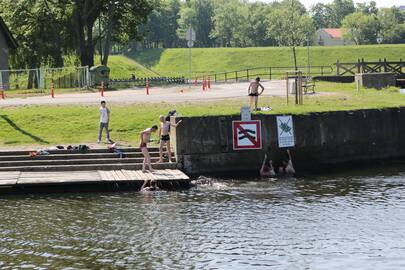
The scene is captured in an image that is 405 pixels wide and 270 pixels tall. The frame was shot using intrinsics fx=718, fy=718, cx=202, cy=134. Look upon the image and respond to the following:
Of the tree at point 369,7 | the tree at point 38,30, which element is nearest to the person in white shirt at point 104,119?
the tree at point 38,30

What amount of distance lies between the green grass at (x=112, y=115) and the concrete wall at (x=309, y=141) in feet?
2.72

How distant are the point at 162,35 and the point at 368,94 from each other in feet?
422

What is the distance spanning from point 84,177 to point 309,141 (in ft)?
33.3

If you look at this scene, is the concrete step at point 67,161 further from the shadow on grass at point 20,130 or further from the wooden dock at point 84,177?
the shadow on grass at point 20,130

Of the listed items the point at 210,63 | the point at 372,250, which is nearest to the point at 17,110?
the point at 372,250

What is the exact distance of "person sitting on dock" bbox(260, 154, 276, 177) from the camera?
2839 cm

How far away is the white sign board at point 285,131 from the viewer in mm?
29797

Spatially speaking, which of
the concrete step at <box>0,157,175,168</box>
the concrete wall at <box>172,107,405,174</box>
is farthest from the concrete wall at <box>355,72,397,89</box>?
the concrete step at <box>0,157,175,168</box>

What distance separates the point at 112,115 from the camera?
33969 mm

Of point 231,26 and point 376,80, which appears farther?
point 231,26

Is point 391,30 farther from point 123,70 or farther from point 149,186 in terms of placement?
point 149,186

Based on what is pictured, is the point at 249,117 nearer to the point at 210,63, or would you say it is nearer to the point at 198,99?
the point at 198,99

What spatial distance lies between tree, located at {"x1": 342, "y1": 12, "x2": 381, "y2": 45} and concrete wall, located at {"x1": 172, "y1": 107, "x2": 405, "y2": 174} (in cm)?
11671

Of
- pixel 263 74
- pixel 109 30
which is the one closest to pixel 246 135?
pixel 109 30
